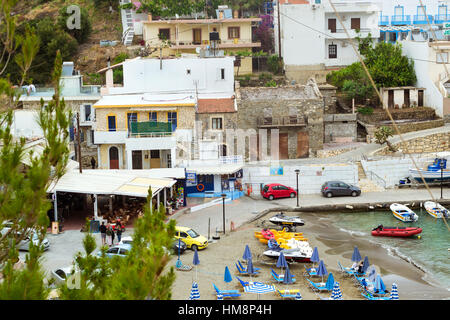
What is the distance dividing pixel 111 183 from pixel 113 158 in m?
8.33

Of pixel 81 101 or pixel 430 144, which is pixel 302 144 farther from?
pixel 81 101

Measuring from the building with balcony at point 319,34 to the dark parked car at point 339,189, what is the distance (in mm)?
17470

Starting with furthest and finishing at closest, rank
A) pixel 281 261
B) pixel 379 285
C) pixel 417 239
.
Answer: pixel 417 239 < pixel 281 261 < pixel 379 285

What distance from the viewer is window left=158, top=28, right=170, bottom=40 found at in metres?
61.1

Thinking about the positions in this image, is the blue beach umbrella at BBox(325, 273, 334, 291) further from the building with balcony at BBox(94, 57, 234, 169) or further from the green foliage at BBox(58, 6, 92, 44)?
the green foliage at BBox(58, 6, 92, 44)

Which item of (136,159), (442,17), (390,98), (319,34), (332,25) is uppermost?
(442,17)

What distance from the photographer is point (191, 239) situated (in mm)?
31625

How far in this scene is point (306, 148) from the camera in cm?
4659

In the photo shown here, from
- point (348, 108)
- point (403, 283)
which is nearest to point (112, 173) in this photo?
point (403, 283)

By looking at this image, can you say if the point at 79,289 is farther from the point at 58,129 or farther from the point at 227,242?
the point at 227,242

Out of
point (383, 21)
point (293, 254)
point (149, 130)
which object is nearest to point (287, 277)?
point (293, 254)

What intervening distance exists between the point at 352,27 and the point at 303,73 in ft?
19.2

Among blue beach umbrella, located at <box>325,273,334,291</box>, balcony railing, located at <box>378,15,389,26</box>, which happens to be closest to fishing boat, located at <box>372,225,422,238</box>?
blue beach umbrella, located at <box>325,273,334,291</box>

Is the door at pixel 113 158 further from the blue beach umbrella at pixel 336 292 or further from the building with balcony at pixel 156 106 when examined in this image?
the blue beach umbrella at pixel 336 292
